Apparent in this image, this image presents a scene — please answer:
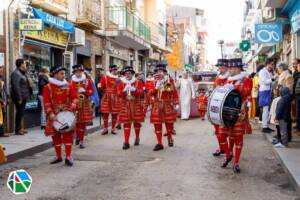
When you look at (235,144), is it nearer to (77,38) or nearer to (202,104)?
(202,104)

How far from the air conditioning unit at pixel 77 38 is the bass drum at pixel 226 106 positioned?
11583 mm

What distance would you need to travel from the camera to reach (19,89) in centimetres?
1293

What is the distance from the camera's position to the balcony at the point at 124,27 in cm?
2466

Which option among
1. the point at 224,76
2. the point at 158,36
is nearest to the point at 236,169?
the point at 224,76

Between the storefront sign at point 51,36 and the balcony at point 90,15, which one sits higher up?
the balcony at point 90,15

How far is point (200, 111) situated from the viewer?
19.2 metres

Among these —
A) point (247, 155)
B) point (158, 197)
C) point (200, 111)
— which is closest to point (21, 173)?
point (158, 197)

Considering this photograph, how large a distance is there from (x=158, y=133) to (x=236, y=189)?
392cm

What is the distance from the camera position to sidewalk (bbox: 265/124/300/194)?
23.8 ft

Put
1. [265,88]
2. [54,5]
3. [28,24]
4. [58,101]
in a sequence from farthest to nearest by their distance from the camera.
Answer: [54,5], [28,24], [265,88], [58,101]

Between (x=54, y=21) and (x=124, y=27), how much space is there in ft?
31.0

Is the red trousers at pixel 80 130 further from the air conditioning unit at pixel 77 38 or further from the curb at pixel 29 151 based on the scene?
the air conditioning unit at pixel 77 38

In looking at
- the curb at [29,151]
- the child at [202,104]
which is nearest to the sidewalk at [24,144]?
the curb at [29,151]

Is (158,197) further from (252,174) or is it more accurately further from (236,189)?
(252,174)
